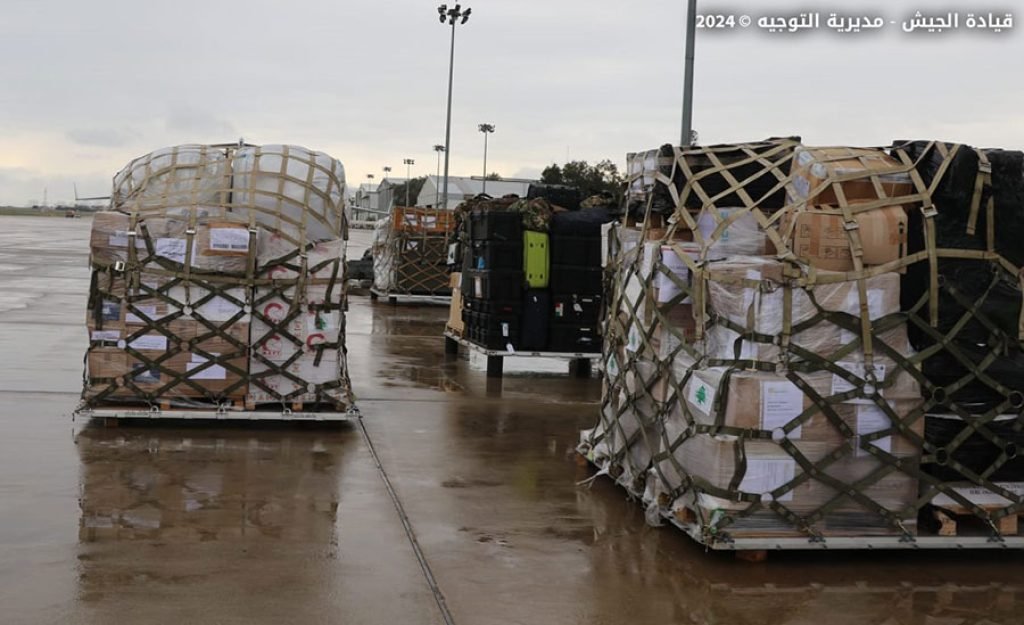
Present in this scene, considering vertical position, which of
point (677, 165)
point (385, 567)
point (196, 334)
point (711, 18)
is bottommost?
point (385, 567)

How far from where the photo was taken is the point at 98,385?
912cm

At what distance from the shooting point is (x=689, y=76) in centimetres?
1444

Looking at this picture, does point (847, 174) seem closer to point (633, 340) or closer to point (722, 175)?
point (722, 175)

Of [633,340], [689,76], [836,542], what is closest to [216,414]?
[633,340]

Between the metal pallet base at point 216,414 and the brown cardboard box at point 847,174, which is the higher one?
the brown cardboard box at point 847,174

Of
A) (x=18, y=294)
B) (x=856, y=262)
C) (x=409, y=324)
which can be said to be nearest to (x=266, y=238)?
(x=856, y=262)

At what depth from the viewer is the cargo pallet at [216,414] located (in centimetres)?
905

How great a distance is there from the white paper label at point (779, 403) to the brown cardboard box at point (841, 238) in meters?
0.81

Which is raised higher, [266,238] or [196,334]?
[266,238]

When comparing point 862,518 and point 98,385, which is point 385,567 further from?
point 98,385

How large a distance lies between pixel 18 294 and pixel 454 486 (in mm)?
18008

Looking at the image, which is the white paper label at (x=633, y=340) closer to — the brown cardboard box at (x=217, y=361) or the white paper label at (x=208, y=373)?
the brown cardboard box at (x=217, y=361)

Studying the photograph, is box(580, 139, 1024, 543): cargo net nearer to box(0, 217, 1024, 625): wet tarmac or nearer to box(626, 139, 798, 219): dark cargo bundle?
box(626, 139, 798, 219): dark cargo bundle

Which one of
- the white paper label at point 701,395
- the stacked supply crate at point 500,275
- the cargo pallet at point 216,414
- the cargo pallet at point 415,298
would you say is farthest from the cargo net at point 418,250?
the white paper label at point 701,395
